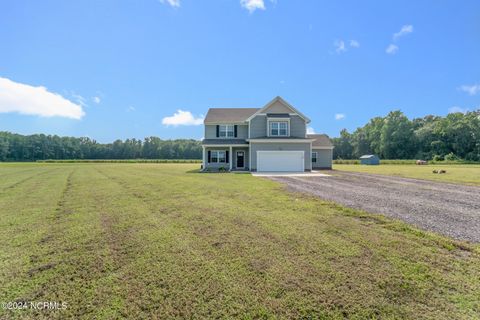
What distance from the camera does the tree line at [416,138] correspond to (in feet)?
189

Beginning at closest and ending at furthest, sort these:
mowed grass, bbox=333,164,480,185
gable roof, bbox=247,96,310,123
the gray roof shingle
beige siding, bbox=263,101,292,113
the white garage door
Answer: mowed grass, bbox=333,164,480,185
the white garage door
gable roof, bbox=247,96,310,123
beige siding, bbox=263,101,292,113
the gray roof shingle

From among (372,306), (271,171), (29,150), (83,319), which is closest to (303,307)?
(372,306)

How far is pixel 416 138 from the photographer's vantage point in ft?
208

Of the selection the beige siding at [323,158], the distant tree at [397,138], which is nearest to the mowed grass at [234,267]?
the beige siding at [323,158]

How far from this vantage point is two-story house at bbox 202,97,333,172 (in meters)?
22.7

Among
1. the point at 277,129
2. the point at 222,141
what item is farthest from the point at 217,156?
the point at 277,129

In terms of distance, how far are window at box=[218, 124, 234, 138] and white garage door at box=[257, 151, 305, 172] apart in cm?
431

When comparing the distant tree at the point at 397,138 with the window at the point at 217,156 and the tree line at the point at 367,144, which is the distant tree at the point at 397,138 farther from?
the window at the point at 217,156

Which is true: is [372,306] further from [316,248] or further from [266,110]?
[266,110]

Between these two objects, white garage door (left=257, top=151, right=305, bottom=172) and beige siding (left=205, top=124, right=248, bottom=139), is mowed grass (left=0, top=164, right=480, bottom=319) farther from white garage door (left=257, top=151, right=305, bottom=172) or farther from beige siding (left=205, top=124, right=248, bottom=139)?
beige siding (left=205, top=124, right=248, bottom=139)

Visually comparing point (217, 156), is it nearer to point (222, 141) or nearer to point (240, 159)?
point (222, 141)

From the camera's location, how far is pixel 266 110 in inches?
946

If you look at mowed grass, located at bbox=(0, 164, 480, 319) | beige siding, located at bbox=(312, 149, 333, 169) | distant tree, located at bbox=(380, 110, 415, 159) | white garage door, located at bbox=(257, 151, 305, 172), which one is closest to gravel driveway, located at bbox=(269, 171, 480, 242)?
mowed grass, located at bbox=(0, 164, 480, 319)

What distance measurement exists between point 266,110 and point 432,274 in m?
21.6
